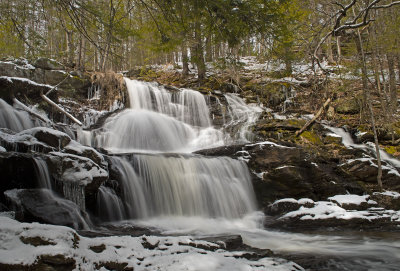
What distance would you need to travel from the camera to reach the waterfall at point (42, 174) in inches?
236

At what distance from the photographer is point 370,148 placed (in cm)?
1084

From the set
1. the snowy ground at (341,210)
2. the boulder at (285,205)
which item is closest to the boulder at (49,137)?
the boulder at (285,205)

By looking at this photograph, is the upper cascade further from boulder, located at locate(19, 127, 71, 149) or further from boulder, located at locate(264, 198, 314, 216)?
boulder, located at locate(19, 127, 71, 149)

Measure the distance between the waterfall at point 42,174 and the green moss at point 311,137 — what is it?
867 centimetres

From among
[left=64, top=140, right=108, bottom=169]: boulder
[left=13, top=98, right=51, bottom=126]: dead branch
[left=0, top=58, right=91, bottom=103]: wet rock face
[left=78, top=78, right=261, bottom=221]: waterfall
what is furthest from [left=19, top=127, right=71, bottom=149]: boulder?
[left=0, top=58, right=91, bottom=103]: wet rock face

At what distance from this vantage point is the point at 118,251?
3473mm

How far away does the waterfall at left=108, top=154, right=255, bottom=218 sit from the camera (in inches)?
302

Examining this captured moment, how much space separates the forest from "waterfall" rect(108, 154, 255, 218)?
4 centimetres

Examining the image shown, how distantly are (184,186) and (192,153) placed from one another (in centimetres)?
209

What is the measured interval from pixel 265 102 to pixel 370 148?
601 cm

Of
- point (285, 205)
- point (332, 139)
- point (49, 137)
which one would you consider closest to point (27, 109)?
point (49, 137)

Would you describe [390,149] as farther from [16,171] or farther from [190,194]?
[16,171]

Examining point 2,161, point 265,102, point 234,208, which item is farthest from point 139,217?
point 265,102

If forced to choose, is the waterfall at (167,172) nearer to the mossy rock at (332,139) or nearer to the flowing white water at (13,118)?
the flowing white water at (13,118)
